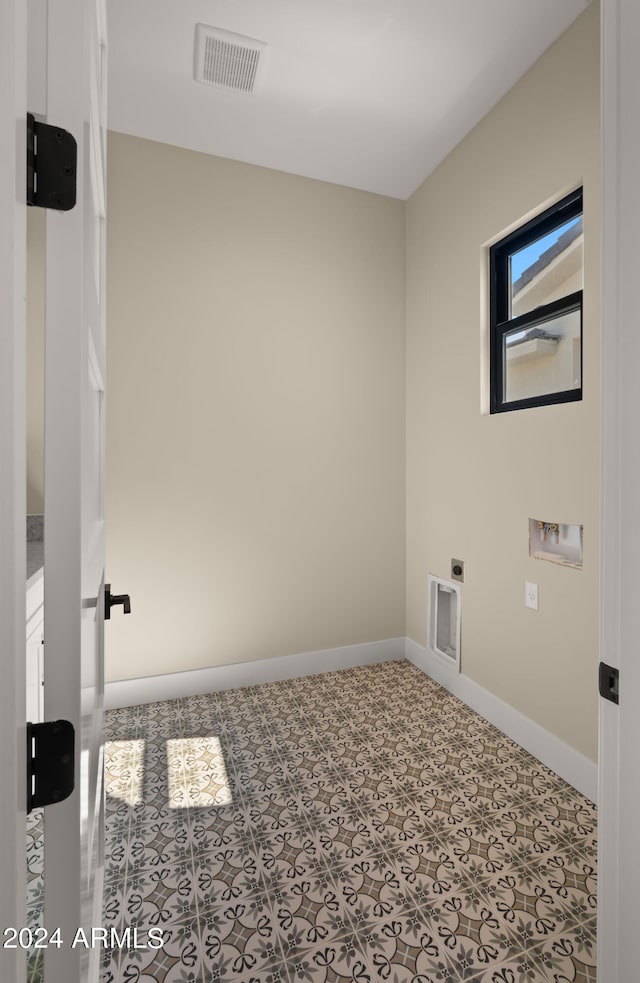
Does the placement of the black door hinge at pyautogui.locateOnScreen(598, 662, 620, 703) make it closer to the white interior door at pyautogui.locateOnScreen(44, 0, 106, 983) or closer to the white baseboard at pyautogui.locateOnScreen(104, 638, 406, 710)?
the white interior door at pyautogui.locateOnScreen(44, 0, 106, 983)

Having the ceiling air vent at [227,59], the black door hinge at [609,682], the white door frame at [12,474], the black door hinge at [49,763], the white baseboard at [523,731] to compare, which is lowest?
the white baseboard at [523,731]

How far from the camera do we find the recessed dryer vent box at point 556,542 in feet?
6.50

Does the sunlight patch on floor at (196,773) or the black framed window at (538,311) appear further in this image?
the black framed window at (538,311)

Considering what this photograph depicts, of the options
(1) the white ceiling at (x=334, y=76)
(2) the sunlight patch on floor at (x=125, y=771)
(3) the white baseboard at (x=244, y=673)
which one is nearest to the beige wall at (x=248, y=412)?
(3) the white baseboard at (x=244, y=673)

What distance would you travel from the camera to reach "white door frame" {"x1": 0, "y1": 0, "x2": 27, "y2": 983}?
0.43 m

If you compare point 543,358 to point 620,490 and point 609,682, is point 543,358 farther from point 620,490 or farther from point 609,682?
point 609,682

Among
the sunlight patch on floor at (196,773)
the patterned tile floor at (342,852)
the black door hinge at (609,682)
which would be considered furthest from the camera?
the sunlight patch on floor at (196,773)

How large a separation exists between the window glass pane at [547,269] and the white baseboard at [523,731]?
5.89 ft

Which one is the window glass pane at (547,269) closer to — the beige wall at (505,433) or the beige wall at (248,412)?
the beige wall at (505,433)

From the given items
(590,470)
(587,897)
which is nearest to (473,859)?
(587,897)

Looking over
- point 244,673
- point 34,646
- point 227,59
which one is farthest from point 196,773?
point 227,59

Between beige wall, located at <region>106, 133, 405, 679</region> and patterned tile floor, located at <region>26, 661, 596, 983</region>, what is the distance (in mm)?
613

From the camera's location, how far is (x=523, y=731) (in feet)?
7.20

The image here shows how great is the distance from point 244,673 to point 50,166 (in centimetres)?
265
